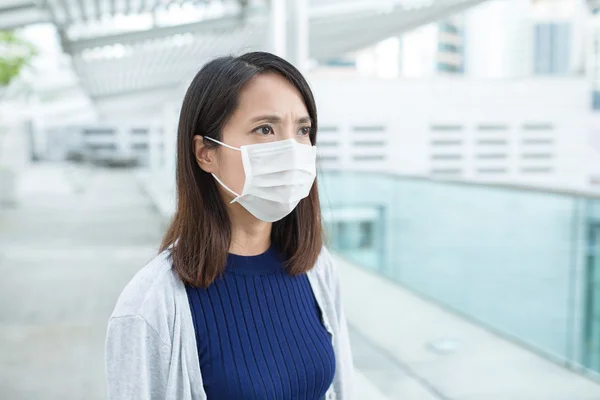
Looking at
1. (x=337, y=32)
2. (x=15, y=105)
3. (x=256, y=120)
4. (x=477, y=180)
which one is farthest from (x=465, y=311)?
(x=15, y=105)

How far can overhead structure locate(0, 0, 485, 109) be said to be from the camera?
5.59 metres

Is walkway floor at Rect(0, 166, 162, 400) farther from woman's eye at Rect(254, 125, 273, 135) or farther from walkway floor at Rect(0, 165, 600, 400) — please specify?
woman's eye at Rect(254, 125, 273, 135)

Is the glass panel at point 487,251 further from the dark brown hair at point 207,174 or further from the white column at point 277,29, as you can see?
the dark brown hair at point 207,174

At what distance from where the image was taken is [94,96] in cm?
1516

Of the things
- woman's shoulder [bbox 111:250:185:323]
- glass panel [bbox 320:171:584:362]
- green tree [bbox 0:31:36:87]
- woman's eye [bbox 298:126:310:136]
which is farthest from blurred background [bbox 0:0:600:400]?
woman's shoulder [bbox 111:250:185:323]

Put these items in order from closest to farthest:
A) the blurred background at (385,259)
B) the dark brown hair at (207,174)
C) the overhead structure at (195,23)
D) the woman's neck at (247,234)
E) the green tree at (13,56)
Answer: the dark brown hair at (207,174) → the woman's neck at (247,234) → the blurred background at (385,259) → the overhead structure at (195,23) → the green tree at (13,56)

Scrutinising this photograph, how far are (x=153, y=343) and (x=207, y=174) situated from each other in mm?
394

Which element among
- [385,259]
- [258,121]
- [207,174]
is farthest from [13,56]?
[258,121]

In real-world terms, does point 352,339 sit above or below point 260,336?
below

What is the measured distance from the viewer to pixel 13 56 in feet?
33.6

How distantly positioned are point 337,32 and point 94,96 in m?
8.55

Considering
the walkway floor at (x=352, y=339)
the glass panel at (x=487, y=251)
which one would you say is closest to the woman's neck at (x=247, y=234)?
the walkway floor at (x=352, y=339)

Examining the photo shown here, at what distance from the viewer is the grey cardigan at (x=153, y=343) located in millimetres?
1159

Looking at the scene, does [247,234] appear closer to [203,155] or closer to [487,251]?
[203,155]
